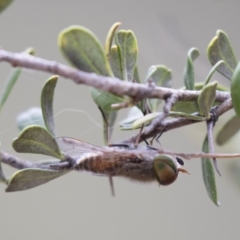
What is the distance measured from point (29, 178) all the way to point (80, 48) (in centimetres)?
16

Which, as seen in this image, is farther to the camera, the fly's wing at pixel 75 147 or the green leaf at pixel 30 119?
the green leaf at pixel 30 119

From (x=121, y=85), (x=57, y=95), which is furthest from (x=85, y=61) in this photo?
(x=57, y=95)

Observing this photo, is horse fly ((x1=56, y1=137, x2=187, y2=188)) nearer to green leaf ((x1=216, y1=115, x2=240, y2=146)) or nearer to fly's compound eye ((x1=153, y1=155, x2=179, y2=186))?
fly's compound eye ((x1=153, y1=155, x2=179, y2=186))

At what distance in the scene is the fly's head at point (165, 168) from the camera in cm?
37

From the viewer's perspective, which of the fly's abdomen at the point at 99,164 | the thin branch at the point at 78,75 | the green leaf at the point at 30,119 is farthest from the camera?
the green leaf at the point at 30,119

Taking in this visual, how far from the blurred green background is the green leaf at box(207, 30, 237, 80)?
0.92 metres

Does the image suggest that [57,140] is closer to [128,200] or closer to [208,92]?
[208,92]

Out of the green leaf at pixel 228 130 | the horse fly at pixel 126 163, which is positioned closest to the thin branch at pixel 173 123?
the horse fly at pixel 126 163

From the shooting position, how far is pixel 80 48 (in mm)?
345

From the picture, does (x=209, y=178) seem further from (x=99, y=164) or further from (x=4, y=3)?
(x=4, y=3)

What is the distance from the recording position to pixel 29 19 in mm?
1683

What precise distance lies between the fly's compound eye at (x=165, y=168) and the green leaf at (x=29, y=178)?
0.11 meters

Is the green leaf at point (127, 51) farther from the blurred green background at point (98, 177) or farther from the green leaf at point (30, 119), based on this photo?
the blurred green background at point (98, 177)

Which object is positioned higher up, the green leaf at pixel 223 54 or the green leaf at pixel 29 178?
the green leaf at pixel 223 54
